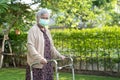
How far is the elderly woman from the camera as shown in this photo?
454 cm

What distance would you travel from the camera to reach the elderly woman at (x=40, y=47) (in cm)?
454

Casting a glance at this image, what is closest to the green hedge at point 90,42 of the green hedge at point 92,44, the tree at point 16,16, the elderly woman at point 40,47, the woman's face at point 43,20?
the green hedge at point 92,44

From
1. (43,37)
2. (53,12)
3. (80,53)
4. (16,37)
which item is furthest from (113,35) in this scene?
(43,37)

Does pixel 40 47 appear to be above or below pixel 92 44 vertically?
above

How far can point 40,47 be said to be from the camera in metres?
4.67

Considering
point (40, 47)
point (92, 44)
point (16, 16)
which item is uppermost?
point (16, 16)

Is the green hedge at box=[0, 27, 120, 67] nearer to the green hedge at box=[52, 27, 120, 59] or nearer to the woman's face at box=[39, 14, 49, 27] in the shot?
the green hedge at box=[52, 27, 120, 59]

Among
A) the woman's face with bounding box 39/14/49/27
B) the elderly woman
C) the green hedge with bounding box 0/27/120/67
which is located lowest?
the green hedge with bounding box 0/27/120/67

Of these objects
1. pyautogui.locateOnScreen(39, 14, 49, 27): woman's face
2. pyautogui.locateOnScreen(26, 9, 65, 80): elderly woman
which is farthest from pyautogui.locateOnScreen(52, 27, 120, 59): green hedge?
pyautogui.locateOnScreen(39, 14, 49, 27): woman's face

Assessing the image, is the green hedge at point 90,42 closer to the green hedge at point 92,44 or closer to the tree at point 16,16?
the green hedge at point 92,44

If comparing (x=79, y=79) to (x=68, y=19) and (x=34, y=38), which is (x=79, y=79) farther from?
(x=34, y=38)

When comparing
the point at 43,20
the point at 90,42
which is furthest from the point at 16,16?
the point at 43,20

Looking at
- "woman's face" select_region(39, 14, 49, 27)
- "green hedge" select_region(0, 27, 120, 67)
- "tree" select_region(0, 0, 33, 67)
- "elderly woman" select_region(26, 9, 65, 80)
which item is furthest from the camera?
"tree" select_region(0, 0, 33, 67)

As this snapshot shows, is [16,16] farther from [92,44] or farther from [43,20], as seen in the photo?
[43,20]
